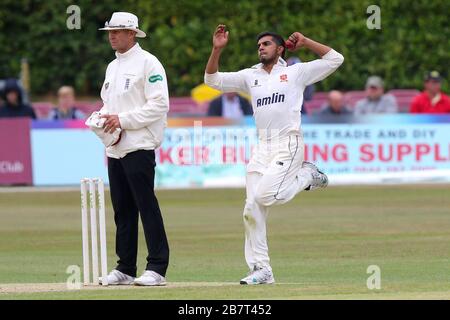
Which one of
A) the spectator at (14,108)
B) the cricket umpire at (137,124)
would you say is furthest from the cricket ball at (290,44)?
the spectator at (14,108)

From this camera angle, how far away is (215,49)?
1261 cm

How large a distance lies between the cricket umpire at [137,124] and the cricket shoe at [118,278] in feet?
0.04

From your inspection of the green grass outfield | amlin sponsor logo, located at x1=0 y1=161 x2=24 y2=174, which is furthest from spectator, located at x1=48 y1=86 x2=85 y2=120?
the green grass outfield

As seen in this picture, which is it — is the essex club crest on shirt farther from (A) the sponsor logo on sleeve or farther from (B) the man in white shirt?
(A) the sponsor logo on sleeve

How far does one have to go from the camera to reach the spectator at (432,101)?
2567cm

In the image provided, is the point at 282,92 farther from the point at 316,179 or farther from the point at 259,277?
the point at 259,277

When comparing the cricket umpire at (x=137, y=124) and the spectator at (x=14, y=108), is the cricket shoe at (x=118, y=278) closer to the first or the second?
the cricket umpire at (x=137, y=124)

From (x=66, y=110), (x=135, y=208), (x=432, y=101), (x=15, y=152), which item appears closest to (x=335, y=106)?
(x=432, y=101)

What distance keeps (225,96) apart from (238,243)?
8771 mm

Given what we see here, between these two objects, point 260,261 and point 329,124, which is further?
point 329,124

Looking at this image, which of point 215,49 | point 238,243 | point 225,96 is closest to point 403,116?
point 225,96

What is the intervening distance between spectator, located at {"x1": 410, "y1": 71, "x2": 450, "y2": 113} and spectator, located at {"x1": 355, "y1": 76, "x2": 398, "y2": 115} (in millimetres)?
430
